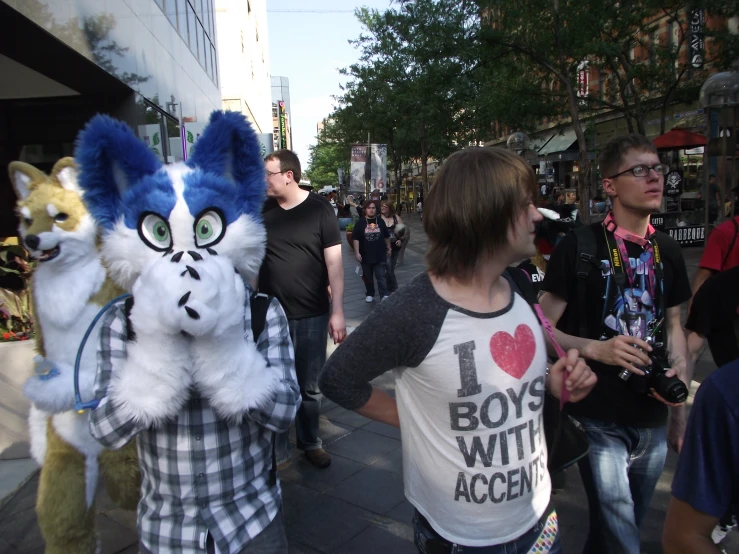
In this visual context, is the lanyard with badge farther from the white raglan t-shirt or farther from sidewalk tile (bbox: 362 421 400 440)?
sidewalk tile (bbox: 362 421 400 440)

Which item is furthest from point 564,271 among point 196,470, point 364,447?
→ point 364,447

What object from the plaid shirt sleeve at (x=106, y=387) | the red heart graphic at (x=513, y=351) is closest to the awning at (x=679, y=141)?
the red heart graphic at (x=513, y=351)

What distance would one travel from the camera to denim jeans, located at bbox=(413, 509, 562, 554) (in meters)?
1.54

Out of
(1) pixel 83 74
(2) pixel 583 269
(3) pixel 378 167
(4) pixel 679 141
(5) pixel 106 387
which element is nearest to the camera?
(5) pixel 106 387

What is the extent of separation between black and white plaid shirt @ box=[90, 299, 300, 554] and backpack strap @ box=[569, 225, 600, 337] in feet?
3.98

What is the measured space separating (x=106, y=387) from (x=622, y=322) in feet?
5.93

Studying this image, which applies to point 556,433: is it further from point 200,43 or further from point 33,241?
point 200,43

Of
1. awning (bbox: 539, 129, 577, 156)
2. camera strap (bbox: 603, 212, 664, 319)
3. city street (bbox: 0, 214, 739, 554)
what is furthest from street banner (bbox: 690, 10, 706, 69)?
awning (bbox: 539, 129, 577, 156)

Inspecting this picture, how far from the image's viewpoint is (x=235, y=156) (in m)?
1.89

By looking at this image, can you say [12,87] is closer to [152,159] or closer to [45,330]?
[45,330]

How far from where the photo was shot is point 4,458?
4.23m

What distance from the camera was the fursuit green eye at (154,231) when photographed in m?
Result: 1.65

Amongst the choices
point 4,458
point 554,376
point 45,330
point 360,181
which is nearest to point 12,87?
point 4,458

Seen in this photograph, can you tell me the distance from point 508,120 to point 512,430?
14.4 metres
